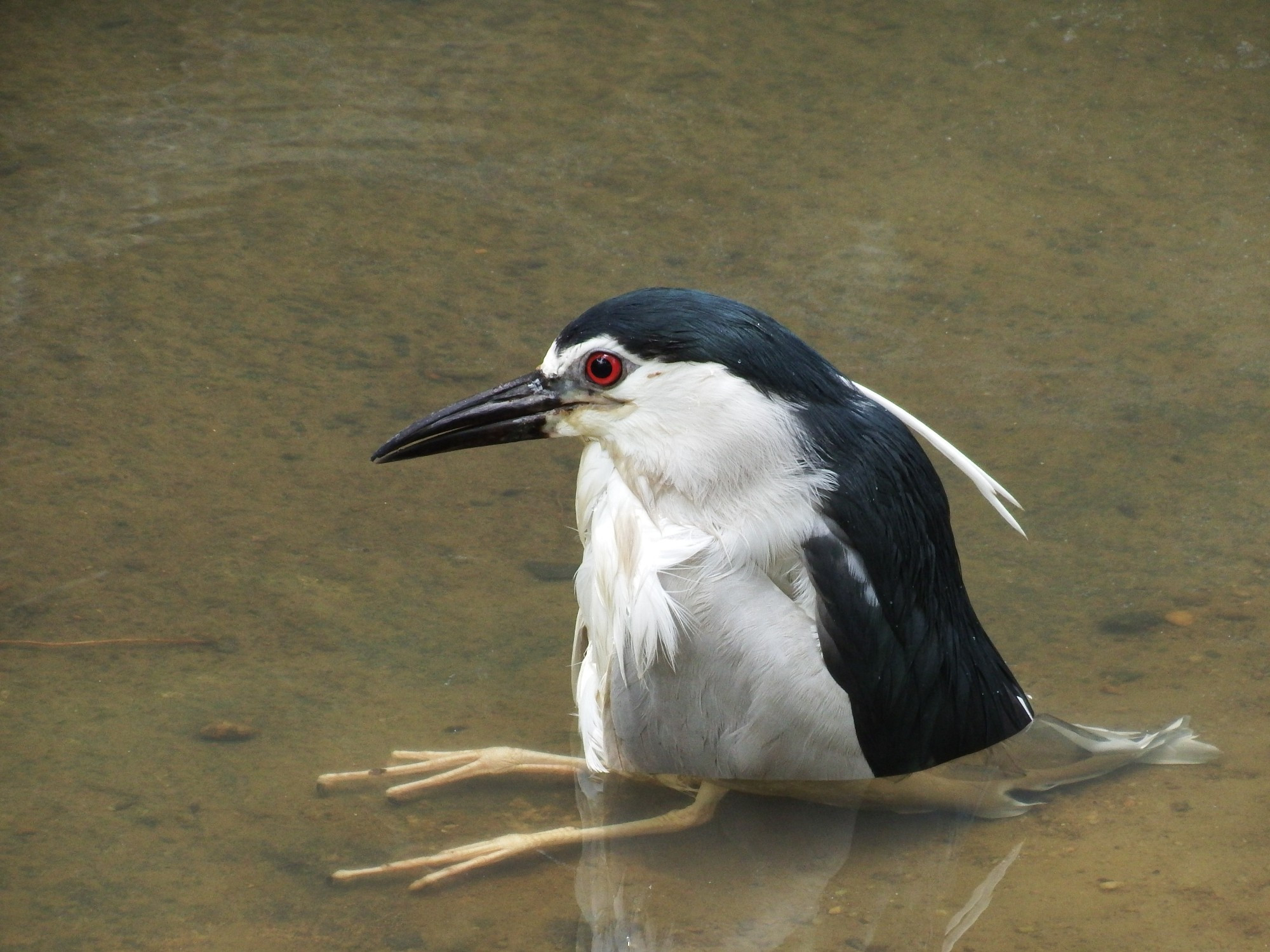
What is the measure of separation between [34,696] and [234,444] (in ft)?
3.58

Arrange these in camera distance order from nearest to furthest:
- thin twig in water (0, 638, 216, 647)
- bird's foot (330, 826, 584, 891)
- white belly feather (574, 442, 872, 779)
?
bird's foot (330, 826, 584, 891), white belly feather (574, 442, 872, 779), thin twig in water (0, 638, 216, 647)

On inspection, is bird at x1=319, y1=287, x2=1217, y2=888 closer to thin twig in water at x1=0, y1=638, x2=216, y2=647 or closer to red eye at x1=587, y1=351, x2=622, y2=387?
red eye at x1=587, y1=351, x2=622, y2=387

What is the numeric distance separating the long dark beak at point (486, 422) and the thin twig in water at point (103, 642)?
71 centimetres

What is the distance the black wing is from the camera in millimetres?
2945

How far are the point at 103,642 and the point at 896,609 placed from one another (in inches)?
75.7

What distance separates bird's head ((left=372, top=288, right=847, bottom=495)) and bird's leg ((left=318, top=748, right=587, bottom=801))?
28.6 inches

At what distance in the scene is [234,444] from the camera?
13.5ft

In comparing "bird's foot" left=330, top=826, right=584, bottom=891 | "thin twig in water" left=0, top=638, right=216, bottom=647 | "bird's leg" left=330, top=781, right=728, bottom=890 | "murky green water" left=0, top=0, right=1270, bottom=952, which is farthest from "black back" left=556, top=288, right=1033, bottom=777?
"thin twig in water" left=0, top=638, right=216, bottom=647

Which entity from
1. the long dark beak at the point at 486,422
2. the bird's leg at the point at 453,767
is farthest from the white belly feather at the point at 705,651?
the long dark beak at the point at 486,422

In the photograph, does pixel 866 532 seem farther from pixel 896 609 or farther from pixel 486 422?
pixel 486 422

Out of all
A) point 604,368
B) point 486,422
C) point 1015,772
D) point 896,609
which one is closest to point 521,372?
point 486,422

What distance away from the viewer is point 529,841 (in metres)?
3.00

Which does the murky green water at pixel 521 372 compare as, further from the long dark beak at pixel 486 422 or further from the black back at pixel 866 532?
the long dark beak at pixel 486 422

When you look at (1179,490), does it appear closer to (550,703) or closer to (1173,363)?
(1173,363)
